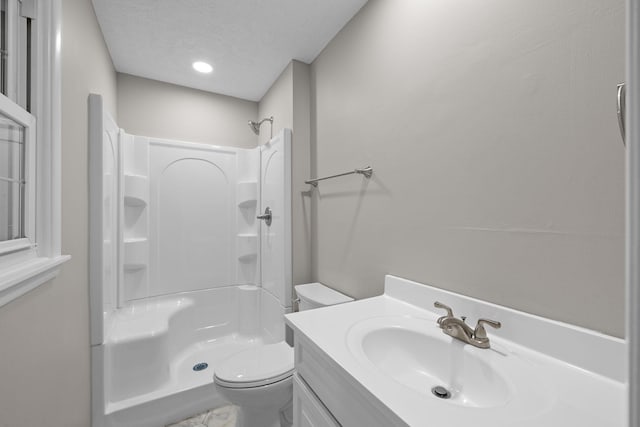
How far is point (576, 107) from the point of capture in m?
0.70

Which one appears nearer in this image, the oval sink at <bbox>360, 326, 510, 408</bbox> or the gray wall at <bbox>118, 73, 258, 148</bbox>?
the oval sink at <bbox>360, 326, 510, 408</bbox>

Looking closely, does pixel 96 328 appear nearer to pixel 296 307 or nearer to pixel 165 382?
pixel 165 382

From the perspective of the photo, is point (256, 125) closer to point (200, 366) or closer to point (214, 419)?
point (200, 366)

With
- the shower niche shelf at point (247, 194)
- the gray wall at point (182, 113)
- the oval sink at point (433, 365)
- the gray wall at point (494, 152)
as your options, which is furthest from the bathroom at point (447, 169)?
the shower niche shelf at point (247, 194)

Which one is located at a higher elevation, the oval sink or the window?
the window

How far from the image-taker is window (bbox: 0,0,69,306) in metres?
0.76

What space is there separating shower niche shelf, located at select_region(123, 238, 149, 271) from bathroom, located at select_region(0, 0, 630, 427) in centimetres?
74

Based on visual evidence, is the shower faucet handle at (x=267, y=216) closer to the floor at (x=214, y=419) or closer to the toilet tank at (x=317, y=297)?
the toilet tank at (x=317, y=297)

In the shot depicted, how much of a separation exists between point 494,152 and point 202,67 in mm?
2127

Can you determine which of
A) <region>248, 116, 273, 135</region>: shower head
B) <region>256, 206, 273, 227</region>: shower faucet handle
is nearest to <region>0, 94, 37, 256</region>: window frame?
<region>256, 206, 273, 227</region>: shower faucet handle

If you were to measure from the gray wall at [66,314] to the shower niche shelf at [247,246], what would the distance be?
124 centimetres

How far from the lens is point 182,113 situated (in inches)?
94.4

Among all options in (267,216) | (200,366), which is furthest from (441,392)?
(200,366)

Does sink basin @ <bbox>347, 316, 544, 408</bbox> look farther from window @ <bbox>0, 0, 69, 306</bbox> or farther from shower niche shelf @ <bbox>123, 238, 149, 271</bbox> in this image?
shower niche shelf @ <bbox>123, 238, 149, 271</bbox>
